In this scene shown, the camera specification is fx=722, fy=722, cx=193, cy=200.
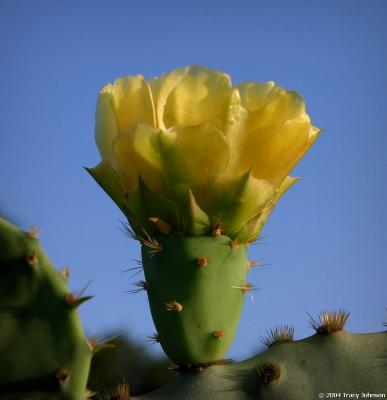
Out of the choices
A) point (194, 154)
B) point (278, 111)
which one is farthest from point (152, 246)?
point (278, 111)

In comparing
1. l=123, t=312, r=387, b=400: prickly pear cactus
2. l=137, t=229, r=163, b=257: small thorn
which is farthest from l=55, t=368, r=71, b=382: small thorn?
l=137, t=229, r=163, b=257: small thorn

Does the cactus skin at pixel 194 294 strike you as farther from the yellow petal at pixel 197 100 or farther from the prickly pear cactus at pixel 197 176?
the yellow petal at pixel 197 100

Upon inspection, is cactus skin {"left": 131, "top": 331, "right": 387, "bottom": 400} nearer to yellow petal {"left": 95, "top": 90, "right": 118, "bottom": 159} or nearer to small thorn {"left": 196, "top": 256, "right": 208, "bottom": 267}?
small thorn {"left": 196, "top": 256, "right": 208, "bottom": 267}

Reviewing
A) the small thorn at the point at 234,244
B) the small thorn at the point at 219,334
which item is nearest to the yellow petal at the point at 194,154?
the small thorn at the point at 234,244

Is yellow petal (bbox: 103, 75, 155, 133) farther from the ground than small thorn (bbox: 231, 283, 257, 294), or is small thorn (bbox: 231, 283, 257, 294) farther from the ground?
yellow petal (bbox: 103, 75, 155, 133)

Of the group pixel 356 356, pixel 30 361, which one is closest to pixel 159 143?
pixel 30 361

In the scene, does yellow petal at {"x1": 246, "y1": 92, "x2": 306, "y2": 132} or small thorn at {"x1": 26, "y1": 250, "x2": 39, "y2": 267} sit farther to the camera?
yellow petal at {"x1": 246, "y1": 92, "x2": 306, "y2": 132}

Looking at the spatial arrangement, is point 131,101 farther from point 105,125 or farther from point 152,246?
point 152,246

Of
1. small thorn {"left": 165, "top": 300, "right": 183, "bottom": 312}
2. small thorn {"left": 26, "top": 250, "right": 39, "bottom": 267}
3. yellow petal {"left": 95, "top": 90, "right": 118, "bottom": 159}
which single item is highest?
yellow petal {"left": 95, "top": 90, "right": 118, "bottom": 159}
